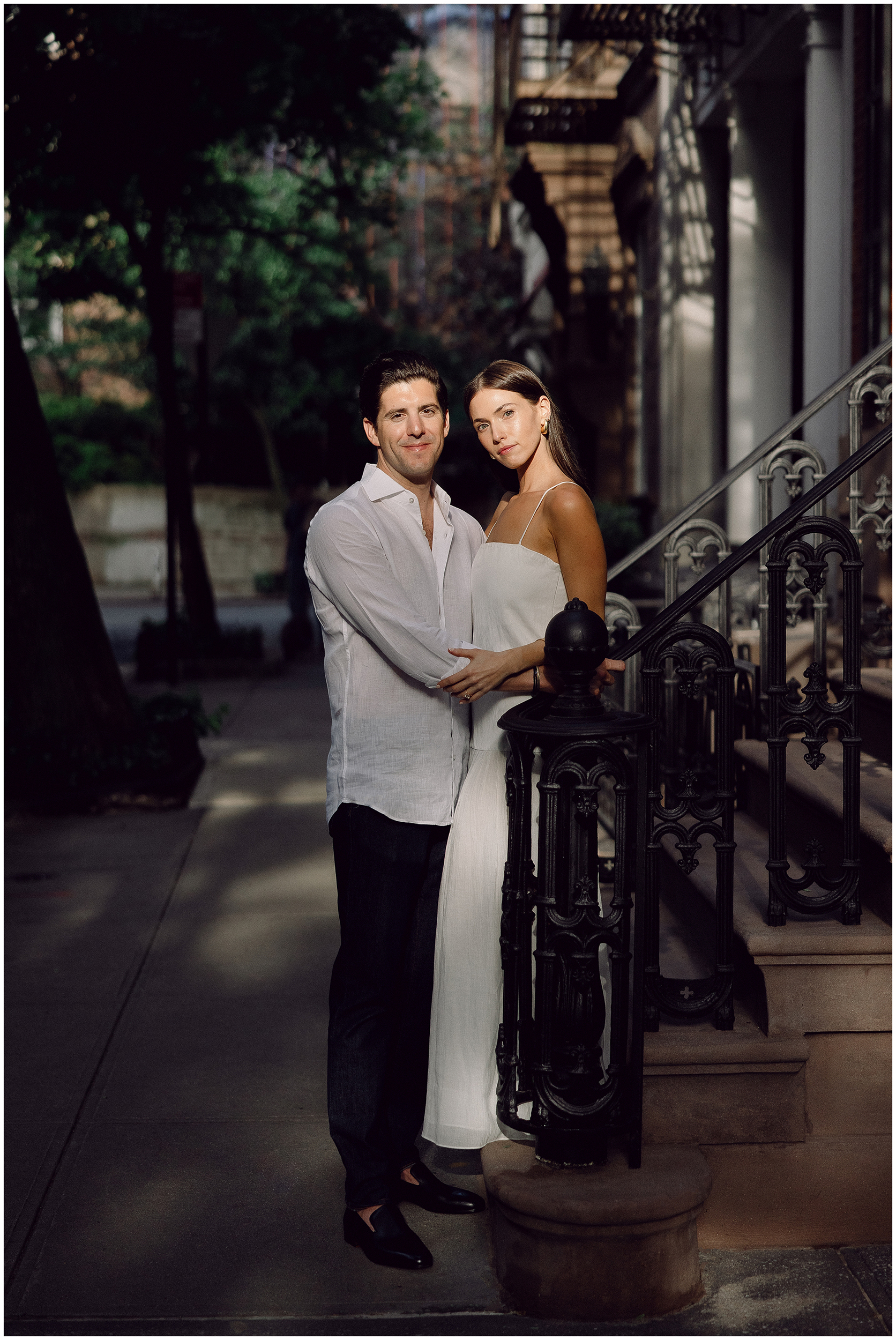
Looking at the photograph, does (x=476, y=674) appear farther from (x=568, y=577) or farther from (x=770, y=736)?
(x=770, y=736)

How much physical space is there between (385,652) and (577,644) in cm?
47

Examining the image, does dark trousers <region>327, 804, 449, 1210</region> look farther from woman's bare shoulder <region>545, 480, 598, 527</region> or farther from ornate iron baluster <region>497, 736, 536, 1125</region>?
woman's bare shoulder <region>545, 480, 598, 527</region>

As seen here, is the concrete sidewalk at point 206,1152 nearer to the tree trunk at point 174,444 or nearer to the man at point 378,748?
the man at point 378,748

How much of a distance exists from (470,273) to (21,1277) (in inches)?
1256

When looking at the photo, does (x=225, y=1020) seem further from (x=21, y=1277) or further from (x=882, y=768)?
(x=882, y=768)

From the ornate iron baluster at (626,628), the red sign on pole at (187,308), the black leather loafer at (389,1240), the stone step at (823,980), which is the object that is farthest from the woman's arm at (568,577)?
the red sign on pole at (187,308)

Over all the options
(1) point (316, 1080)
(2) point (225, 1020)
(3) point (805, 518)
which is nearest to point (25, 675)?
(2) point (225, 1020)

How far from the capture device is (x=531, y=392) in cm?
349

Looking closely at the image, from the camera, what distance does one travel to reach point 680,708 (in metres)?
6.03

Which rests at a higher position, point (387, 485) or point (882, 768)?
point (387, 485)

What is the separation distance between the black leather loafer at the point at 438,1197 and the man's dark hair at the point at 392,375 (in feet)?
6.48

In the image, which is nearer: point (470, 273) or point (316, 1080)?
point (316, 1080)

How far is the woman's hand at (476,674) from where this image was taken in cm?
327

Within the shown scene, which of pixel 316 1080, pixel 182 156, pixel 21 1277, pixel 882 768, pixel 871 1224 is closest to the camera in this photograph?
pixel 21 1277
